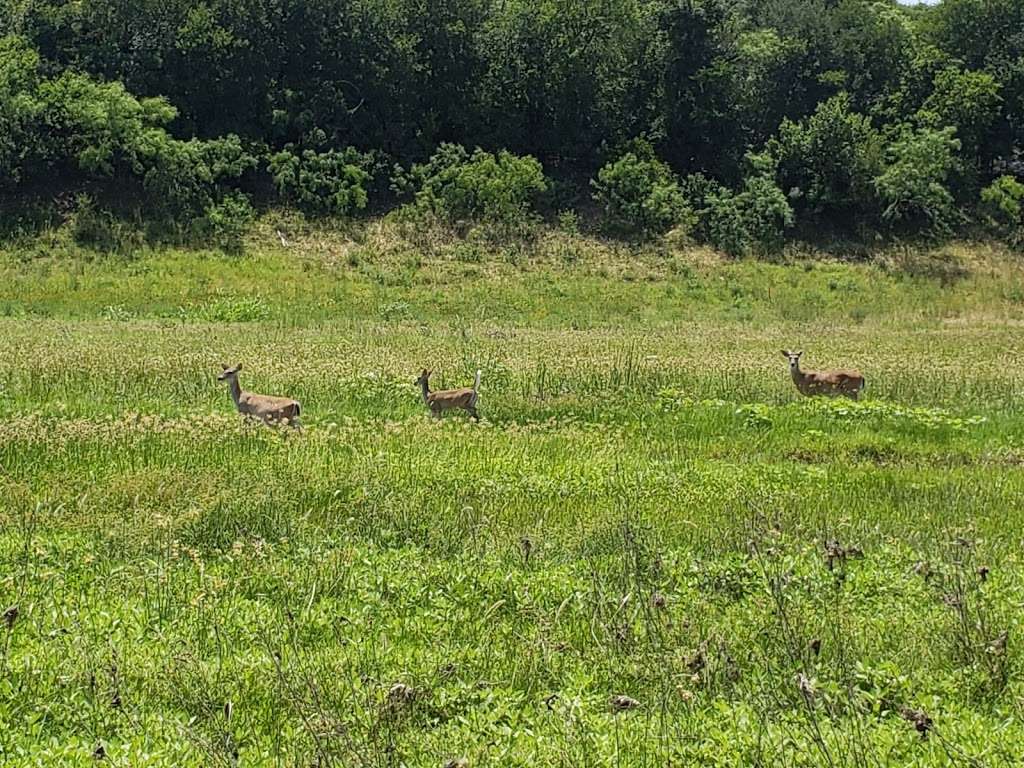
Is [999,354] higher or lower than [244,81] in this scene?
lower

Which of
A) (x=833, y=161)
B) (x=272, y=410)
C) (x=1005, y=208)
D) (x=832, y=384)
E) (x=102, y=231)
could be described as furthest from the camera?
(x=833, y=161)

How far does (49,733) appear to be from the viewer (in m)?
4.18

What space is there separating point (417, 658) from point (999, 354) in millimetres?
17765

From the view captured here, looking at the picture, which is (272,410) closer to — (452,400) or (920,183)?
(452,400)

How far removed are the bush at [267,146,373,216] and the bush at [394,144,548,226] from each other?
80.8 inches

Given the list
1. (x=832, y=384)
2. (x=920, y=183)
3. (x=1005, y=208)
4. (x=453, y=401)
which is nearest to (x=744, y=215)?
(x=920, y=183)

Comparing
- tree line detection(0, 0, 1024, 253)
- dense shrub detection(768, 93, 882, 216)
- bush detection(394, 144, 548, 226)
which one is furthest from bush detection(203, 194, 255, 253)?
dense shrub detection(768, 93, 882, 216)

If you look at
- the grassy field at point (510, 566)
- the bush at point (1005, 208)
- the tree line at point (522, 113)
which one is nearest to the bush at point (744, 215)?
the tree line at point (522, 113)

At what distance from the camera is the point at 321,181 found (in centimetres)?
3884

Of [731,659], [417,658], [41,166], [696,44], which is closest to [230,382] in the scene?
[417,658]

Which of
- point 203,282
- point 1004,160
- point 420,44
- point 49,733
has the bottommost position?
point 203,282

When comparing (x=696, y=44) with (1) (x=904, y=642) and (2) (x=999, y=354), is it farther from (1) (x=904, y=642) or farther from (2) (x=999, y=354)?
(1) (x=904, y=642)

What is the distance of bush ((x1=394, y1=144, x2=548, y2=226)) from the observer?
38500 mm

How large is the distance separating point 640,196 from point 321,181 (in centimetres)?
1245
